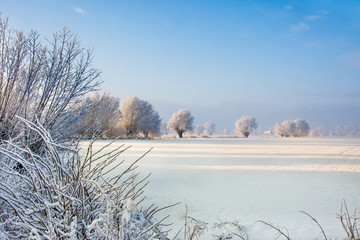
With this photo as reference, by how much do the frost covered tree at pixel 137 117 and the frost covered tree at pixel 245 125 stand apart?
3288 cm

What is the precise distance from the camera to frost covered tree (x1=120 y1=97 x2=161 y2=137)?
44312mm

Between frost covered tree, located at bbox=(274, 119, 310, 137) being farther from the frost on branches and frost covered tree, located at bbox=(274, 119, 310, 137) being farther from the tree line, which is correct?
the frost on branches

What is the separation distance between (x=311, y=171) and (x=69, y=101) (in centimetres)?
1071

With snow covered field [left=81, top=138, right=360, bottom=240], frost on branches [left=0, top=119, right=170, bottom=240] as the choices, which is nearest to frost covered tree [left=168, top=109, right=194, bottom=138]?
snow covered field [left=81, top=138, right=360, bottom=240]

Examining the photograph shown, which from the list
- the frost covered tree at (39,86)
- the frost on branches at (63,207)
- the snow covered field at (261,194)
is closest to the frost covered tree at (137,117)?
the snow covered field at (261,194)

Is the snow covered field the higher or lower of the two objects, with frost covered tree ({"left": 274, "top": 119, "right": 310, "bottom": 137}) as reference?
lower

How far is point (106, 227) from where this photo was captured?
119 cm

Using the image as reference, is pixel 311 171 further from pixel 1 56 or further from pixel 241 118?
pixel 241 118

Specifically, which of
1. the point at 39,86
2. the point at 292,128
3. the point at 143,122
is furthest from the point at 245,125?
the point at 39,86

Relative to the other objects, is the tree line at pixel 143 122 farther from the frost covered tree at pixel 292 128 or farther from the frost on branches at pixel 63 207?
the frost on branches at pixel 63 207

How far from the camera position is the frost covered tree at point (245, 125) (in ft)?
235

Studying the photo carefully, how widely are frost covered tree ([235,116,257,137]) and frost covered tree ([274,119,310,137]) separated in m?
9.05

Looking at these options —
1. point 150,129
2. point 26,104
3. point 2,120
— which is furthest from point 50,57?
point 150,129

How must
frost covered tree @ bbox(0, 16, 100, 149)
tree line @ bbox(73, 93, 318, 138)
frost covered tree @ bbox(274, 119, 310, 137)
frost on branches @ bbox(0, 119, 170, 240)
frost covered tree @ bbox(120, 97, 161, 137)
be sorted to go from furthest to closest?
frost covered tree @ bbox(274, 119, 310, 137), frost covered tree @ bbox(120, 97, 161, 137), tree line @ bbox(73, 93, 318, 138), frost covered tree @ bbox(0, 16, 100, 149), frost on branches @ bbox(0, 119, 170, 240)
